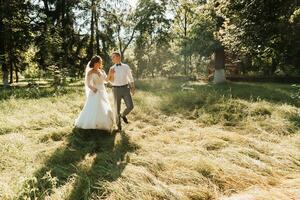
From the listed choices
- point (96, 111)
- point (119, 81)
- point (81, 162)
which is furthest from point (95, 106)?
point (81, 162)

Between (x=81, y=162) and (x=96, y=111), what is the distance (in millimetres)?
2146

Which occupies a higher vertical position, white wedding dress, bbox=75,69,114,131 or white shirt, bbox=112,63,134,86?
white shirt, bbox=112,63,134,86

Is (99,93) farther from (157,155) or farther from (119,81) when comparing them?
(157,155)

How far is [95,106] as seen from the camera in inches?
350

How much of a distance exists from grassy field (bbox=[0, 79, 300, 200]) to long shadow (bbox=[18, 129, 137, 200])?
17 mm

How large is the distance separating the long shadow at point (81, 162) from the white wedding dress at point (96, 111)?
0.24 meters

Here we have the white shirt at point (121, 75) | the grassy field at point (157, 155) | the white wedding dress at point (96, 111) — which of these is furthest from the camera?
the white shirt at point (121, 75)

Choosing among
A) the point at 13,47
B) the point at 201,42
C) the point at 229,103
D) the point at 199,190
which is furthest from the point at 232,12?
the point at 13,47

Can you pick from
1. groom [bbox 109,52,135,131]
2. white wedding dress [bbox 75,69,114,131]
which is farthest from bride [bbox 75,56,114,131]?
groom [bbox 109,52,135,131]

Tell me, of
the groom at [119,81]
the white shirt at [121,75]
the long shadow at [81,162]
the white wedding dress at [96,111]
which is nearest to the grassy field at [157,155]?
the long shadow at [81,162]

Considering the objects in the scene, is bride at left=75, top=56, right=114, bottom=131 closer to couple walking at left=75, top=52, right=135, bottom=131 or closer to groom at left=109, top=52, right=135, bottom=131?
couple walking at left=75, top=52, right=135, bottom=131

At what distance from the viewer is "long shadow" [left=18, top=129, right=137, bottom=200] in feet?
18.4

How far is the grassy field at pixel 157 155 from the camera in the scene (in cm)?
556

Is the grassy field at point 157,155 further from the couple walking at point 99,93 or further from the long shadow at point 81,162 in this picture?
the couple walking at point 99,93
